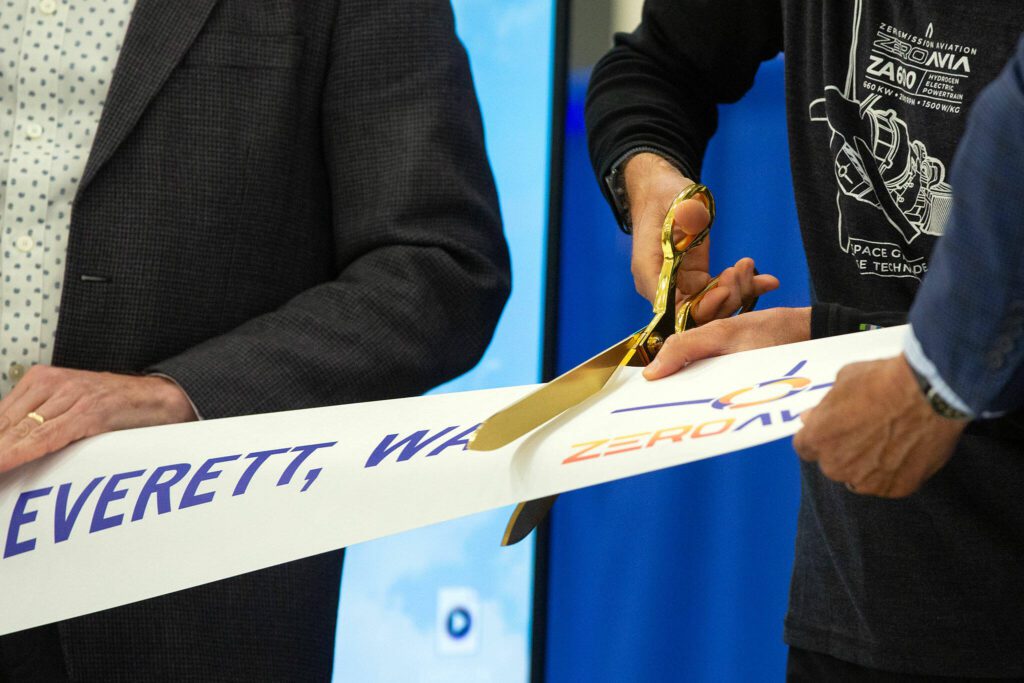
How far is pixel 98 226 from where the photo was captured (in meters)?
1.08

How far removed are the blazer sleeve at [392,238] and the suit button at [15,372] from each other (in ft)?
0.53

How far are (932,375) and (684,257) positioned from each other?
14.6 inches

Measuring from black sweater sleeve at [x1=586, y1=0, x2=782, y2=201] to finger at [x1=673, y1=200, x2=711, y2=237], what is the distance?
9.7 inches

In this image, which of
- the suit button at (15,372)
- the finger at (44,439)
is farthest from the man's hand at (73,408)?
the suit button at (15,372)

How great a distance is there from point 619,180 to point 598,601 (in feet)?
4.00

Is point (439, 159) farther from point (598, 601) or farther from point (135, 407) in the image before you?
point (598, 601)

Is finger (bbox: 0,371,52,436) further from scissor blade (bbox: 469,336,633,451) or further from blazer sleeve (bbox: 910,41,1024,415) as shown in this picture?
blazer sleeve (bbox: 910,41,1024,415)

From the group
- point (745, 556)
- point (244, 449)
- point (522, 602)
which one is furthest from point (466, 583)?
point (244, 449)

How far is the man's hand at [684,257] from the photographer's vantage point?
83cm

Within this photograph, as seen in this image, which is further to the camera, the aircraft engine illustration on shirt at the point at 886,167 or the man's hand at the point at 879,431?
the aircraft engine illustration on shirt at the point at 886,167

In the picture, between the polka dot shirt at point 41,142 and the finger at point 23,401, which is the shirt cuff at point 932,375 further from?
the polka dot shirt at point 41,142

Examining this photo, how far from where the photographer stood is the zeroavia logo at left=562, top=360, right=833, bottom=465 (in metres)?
0.60

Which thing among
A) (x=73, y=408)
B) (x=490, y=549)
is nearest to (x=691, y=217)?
(x=73, y=408)

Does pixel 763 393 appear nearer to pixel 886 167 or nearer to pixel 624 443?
pixel 624 443
